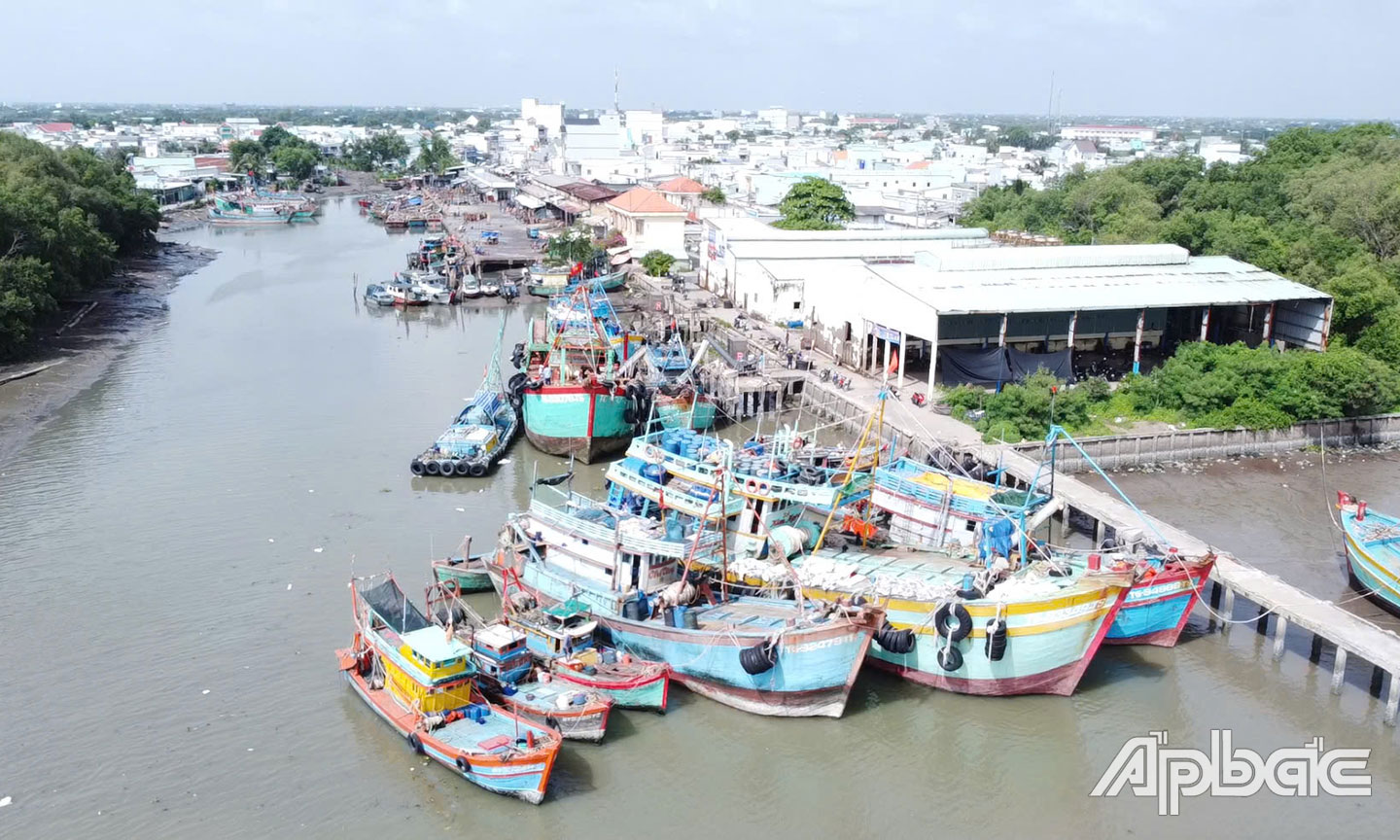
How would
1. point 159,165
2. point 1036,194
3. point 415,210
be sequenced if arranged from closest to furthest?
point 1036,194 < point 415,210 < point 159,165

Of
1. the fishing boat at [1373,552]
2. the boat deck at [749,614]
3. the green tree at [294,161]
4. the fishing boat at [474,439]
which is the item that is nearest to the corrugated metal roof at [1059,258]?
the fishing boat at [474,439]

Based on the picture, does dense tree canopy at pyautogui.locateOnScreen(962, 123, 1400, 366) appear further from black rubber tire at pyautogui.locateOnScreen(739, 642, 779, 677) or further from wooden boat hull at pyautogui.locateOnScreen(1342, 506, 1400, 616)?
black rubber tire at pyautogui.locateOnScreen(739, 642, 779, 677)

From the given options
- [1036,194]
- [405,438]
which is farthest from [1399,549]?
[1036,194]

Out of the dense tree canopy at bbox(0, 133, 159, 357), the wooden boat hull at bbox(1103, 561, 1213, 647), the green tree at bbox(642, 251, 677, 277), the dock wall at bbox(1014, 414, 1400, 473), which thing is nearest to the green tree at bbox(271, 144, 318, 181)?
the dense tree canopy at bbox(0, 133, 159, 357)

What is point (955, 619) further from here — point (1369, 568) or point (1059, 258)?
point (1059, 258)

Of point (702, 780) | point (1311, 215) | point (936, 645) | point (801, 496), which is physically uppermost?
point (1311, 215)

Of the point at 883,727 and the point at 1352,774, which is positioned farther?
the point at 883,727

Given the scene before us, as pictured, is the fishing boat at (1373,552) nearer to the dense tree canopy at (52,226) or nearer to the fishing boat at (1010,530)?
the fishing boat at (1010,530)

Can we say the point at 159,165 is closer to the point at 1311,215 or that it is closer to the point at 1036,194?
the point at 1036,194
